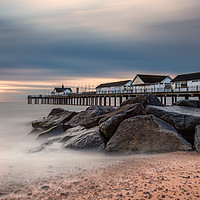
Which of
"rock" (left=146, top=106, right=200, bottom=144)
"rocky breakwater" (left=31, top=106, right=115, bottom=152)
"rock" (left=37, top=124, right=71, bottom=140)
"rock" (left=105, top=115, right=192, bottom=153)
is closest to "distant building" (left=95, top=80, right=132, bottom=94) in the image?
"rocky breakwater" (left=31, top=106, right=115, bottom=152)

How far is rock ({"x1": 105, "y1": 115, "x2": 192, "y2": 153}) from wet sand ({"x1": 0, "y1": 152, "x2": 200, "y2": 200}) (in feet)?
2.68

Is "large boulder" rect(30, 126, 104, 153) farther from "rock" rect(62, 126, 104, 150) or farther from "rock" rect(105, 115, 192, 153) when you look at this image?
"rock" rect(105, 115, 192, 153)

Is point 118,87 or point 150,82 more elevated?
point 150,82

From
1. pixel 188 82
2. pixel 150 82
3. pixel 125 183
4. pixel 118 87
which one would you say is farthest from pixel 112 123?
pixel 118 87

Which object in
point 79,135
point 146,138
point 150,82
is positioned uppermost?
point 150,82

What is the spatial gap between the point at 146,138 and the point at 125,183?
9.30 ft

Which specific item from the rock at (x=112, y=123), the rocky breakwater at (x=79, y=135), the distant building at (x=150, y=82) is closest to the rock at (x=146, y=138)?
the rock at (x=112, y=123)

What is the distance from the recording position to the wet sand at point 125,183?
3.71m

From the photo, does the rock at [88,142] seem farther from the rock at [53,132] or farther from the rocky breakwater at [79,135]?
the rock at [53,132]

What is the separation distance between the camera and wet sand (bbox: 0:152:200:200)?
3705mm

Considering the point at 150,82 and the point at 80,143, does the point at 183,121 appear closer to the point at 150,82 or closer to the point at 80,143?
the point at 80,143

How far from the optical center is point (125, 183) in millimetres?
4160

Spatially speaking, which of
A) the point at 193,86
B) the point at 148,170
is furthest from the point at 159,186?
the point at 193,86

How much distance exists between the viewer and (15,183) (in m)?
4.91
